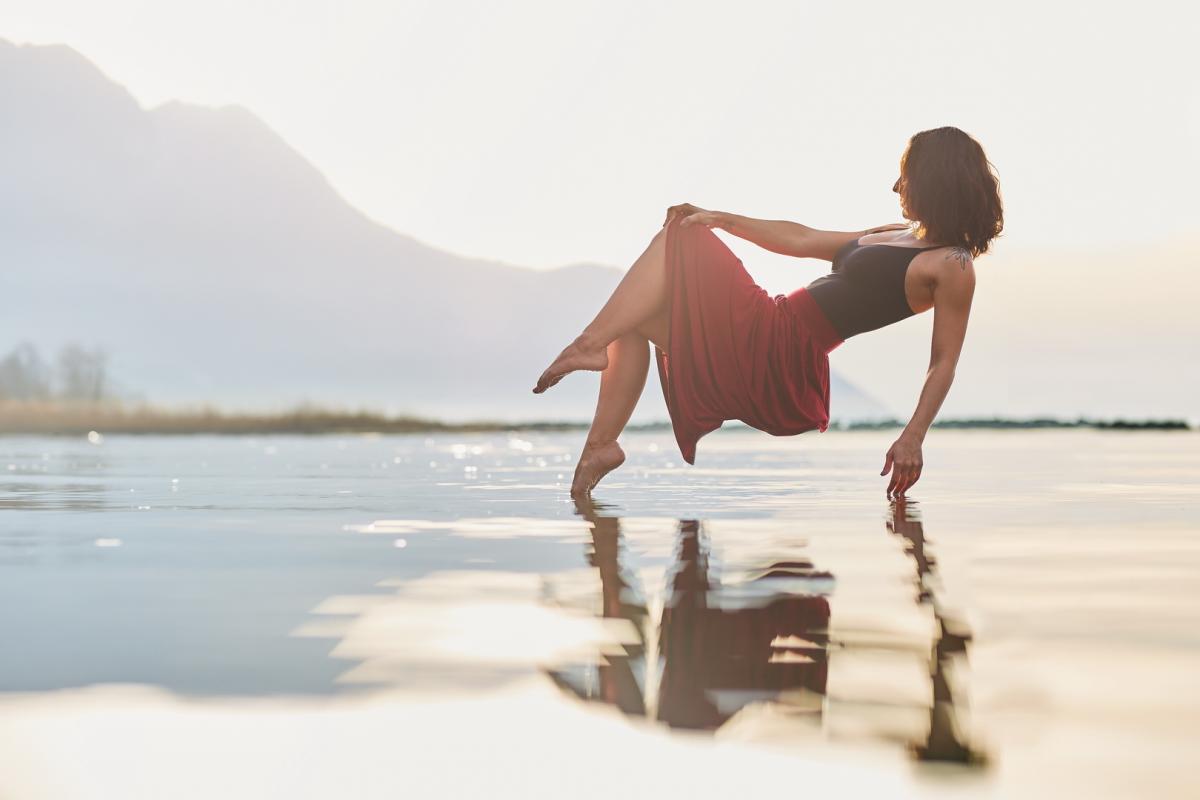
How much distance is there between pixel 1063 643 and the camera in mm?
2377

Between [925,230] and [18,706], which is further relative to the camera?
[925,230]

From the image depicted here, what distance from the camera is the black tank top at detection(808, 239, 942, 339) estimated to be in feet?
16.5

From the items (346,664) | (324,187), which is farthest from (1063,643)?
→ (324,187)

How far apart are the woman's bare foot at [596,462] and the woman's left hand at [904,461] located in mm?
1170

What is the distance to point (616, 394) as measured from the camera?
5430 millimetres

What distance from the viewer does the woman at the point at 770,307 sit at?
490 centimetres

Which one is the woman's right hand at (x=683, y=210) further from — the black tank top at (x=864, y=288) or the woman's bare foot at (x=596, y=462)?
the woman's bare foot at (x=596, y=462)

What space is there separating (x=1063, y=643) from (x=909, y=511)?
2.74 meters

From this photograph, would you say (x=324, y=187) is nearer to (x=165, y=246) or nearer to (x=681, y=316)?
(x=165, y=246)

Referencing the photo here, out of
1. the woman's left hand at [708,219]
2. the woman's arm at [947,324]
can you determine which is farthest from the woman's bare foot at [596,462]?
the woman's arm at [947,324]

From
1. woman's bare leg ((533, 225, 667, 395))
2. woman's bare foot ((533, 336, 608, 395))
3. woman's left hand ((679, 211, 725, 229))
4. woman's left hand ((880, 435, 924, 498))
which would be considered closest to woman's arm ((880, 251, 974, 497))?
woman's left hand ((880, 435, 924, 498))

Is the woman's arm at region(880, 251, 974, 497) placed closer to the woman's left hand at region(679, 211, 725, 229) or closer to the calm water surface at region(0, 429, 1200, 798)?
the calm water surface at region(0, 429, 1200, 798)

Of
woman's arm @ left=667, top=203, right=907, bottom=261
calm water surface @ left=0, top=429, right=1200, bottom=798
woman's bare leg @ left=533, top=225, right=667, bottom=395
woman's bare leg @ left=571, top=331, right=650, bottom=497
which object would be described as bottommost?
calm water surface @ left=0, top=429, right=1200, bottom=798

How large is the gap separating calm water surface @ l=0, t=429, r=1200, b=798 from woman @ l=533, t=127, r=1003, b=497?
0.64m
